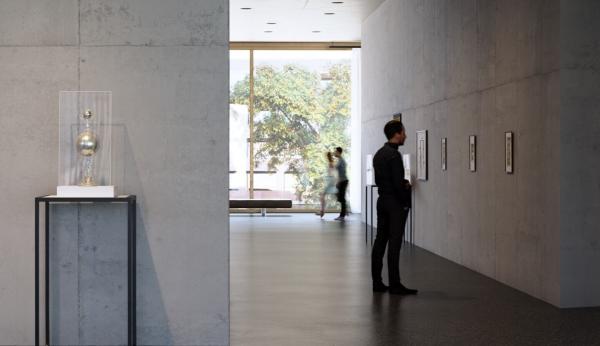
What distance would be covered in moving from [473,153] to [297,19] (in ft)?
30.5

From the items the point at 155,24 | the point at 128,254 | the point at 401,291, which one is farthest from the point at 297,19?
the point at 128,254

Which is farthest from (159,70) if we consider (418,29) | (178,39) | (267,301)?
(418,29)

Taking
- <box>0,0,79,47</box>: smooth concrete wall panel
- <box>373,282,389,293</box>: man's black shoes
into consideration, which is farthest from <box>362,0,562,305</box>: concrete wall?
<box>0,0,79,47</box>: smooth concrete wall panel

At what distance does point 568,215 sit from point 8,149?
17.1 ft

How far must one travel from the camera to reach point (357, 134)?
77.1 feet

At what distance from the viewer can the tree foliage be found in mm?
23938

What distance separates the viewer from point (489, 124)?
10656 millimetres

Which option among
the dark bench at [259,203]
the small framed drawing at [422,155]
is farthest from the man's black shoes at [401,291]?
the dark bench at [259,203]

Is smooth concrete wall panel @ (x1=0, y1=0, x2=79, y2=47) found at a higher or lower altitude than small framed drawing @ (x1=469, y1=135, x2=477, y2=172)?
higher

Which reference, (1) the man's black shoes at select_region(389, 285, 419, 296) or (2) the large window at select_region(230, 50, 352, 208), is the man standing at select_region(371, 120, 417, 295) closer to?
(1) the man's black shoes at select_region(389, 285, 419, 296)

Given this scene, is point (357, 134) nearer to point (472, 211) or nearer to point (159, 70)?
point (472, 211)

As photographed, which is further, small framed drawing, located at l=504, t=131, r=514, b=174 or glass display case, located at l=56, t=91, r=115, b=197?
small framed drawing, located at l=504, t=131, r=514, b=174

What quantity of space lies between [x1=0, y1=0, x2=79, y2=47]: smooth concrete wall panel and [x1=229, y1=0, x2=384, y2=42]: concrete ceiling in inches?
435

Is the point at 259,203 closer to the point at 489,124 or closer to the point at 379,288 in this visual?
the point at 489,124
